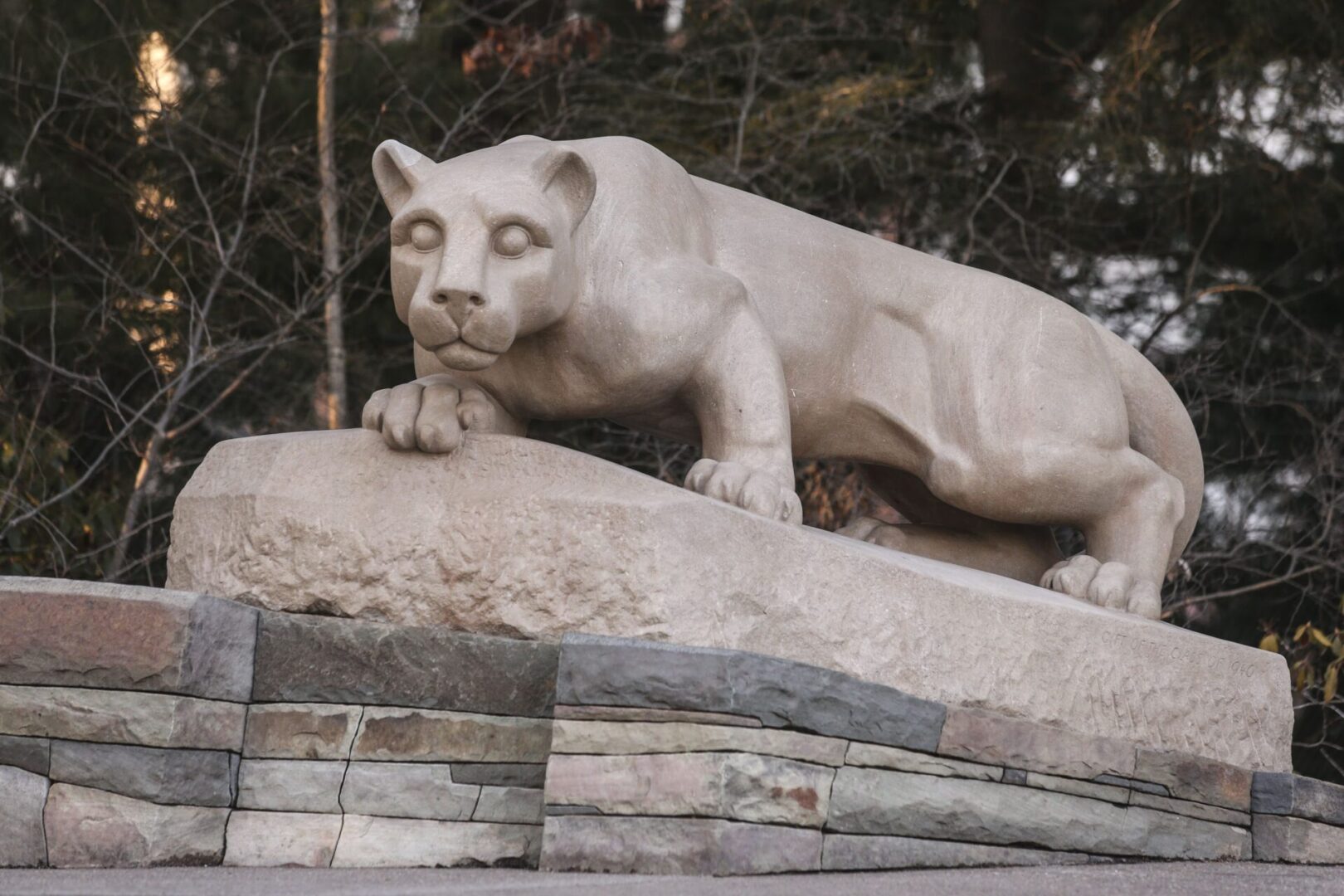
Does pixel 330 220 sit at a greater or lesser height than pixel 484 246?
lesser

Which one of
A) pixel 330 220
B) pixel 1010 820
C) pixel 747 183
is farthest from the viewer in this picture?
pixel 747 183

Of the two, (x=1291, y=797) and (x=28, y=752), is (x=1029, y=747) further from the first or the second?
(x=28, y=752)

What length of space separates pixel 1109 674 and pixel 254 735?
1786 mm

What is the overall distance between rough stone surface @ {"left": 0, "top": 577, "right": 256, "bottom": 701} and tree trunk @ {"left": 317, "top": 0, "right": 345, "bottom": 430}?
3.20 m

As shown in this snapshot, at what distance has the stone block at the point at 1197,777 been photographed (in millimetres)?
3461

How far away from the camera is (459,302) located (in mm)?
3043

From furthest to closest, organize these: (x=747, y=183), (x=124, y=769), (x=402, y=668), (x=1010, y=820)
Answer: (x=747, y=183), (x=1010, y=820), (x=402, y=668), (x=124, y=769)

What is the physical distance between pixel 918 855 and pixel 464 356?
4.20ft

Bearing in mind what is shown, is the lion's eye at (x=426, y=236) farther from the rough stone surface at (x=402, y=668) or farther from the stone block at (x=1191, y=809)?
the stone block at (x=1191, y=809)

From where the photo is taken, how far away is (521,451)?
10.4ft

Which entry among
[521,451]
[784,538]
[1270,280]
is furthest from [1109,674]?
[1270,280]

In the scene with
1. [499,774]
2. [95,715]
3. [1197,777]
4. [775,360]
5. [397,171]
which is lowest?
[1197,777]

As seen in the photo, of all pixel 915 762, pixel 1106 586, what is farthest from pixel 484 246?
pixel 1106 586

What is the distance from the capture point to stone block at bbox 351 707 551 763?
3027 mm
